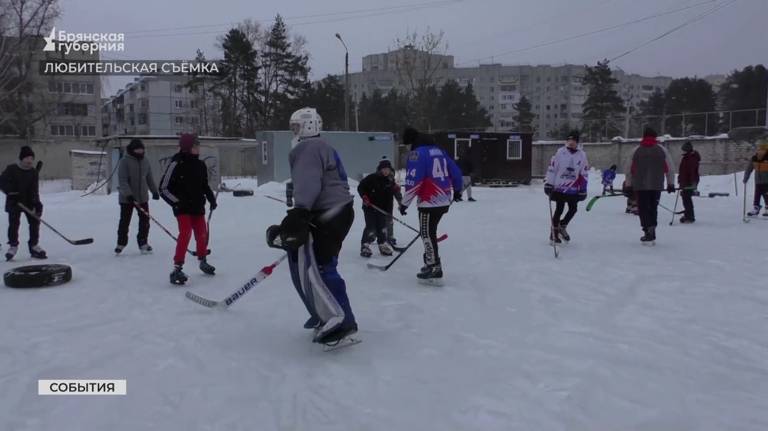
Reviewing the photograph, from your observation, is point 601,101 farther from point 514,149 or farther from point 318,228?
point 318,228

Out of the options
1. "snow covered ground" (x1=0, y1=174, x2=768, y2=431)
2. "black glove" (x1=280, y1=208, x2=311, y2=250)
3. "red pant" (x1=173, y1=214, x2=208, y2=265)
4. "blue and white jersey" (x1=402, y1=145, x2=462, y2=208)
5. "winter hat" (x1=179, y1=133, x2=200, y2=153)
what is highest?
"winter hat" (x1=179, y1=133, x2=200, y2=153)

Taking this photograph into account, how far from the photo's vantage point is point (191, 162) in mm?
7109

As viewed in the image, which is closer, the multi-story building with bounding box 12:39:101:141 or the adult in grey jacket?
the adult in grey jacket

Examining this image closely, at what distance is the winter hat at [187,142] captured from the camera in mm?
6925

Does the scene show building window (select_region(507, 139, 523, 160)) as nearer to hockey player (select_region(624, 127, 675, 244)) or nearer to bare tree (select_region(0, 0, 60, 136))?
hockey player (select_region(624, 127, 675, 244))

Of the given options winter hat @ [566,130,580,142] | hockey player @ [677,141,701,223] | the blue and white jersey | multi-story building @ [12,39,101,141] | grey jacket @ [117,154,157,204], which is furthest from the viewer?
multi-story building @ [12,39,101,141]

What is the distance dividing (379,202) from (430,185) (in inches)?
85.2

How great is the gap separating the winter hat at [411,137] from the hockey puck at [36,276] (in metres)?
4.27

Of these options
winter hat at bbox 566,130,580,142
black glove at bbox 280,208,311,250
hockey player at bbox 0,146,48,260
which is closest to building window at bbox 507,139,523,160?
winter hat at bbox 566,130,580,142

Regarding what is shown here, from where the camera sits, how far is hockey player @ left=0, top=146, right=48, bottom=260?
846 centimetres

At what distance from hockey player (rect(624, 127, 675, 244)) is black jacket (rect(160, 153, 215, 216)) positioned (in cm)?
644

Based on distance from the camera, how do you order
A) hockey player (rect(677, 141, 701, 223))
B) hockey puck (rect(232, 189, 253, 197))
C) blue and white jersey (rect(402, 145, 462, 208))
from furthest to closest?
hockey puck (rect(232, 189, 253, 197)), hockey player (rect(677, 141, 701, 223)), blue and white jersey (rect(402, 145, 462, 208))

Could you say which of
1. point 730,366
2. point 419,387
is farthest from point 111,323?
point 730,366

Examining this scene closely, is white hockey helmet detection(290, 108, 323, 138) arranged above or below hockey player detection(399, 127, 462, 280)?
above
